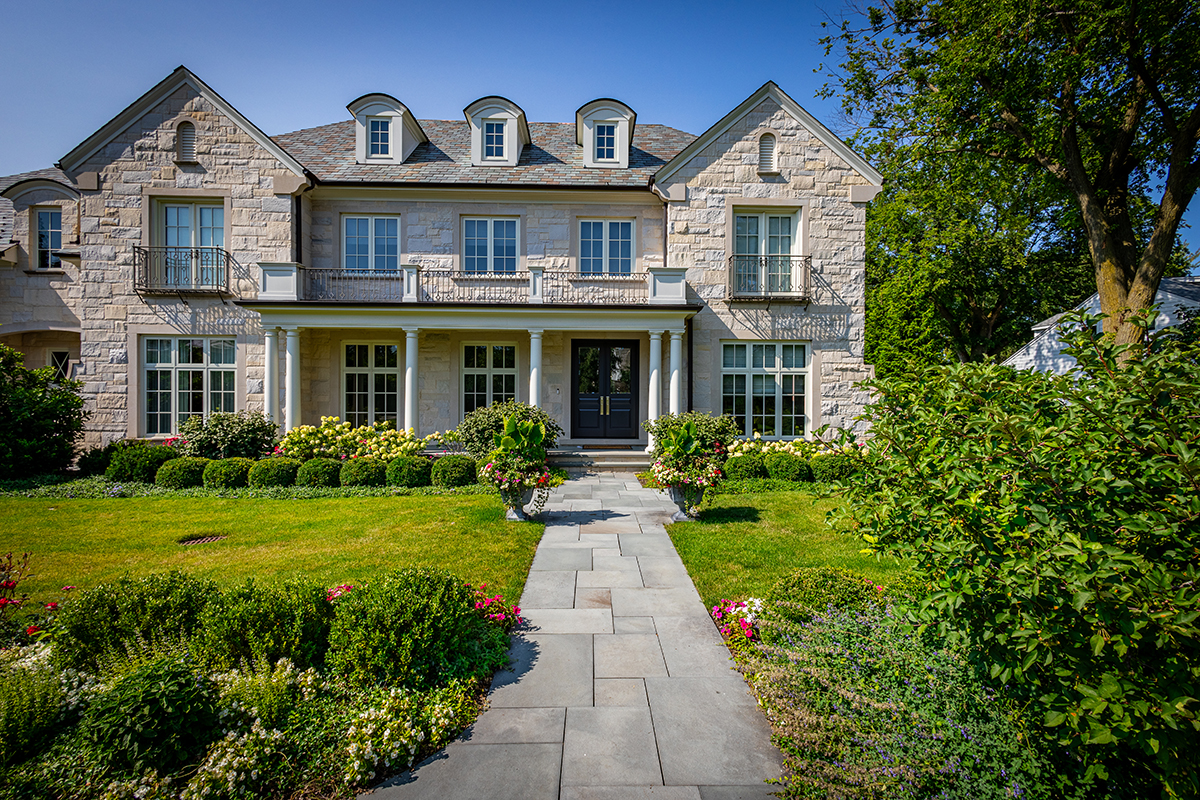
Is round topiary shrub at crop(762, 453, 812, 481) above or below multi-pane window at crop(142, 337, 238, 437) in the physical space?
below

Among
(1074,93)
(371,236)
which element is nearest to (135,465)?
(371,236)

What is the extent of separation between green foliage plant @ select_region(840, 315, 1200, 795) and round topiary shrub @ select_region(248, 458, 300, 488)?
1066 centimetres

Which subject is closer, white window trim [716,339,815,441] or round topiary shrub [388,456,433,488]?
round topiary shrub [388,456,433,488]

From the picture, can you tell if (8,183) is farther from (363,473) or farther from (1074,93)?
(1074,93)

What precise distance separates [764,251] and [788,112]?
3.36m

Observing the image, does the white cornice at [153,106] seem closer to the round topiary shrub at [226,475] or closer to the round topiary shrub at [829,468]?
the round topiary shrub at [226,475]

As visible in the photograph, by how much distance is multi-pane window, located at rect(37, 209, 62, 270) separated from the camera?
44.7 ft

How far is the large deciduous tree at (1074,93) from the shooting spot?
945 cm

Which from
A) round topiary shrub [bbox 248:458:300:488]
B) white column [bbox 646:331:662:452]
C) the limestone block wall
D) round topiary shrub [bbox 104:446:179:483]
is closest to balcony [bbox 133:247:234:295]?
round topiary shrub [bbox 104:446:179:483]

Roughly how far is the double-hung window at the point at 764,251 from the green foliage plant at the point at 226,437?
1143cm

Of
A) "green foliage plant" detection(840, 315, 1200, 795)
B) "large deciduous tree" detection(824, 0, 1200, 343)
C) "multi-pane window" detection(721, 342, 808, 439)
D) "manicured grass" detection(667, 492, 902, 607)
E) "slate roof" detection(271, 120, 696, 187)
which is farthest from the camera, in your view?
"slate roof" detection(271, 120, 696, 187)

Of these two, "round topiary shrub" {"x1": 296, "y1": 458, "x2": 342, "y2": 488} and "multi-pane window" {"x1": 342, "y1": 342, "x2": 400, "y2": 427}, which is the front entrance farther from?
"round topiary shrub" {"x1": 296, "y1": 458, "x2": 342, "y2": 488}

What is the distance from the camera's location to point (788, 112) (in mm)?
12953

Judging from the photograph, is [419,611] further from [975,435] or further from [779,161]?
[779,161]
